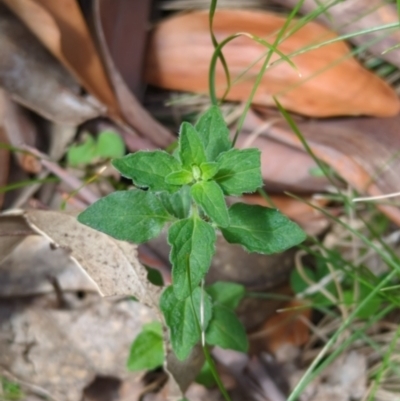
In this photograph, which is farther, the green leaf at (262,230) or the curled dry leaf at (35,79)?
the curled dry leaf at (35,79)

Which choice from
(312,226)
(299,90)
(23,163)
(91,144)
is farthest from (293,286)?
(23,163)

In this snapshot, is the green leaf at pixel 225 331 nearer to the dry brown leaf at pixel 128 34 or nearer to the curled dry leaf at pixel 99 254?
the curled dry leaf at pixel 99 254

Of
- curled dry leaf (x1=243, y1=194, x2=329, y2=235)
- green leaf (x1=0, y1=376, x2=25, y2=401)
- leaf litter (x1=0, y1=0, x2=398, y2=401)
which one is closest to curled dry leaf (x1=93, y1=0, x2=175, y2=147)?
leaf litter (x1=0, y1=0, x2=398, y2=401)

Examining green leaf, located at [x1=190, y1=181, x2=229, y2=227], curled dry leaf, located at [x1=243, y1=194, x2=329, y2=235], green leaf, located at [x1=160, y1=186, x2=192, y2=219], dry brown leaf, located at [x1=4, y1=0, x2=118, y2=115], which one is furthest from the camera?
curled dry leaf, located at [x1=243, y1=194, x2=329, y2=235]

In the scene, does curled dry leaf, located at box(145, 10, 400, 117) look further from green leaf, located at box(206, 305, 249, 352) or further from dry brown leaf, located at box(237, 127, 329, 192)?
green leaf, located at box(206, 305, 249, 352)

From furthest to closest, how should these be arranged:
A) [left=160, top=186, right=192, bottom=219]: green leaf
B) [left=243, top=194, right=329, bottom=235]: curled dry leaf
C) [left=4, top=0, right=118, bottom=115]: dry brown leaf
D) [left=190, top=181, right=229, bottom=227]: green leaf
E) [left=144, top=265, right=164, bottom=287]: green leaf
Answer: [left=243, top=194, right=329, bottom=235]: curled dry leaf
[left=4, top=0, right=118, bottom=115]: dry brown leaf
[left=144, top=265, right=164, bottom=287]: green leaf
[left=160, top=186, right=192, bottom=219]: green leaf
[left=190, top=181, right=229, bottom=227]: green leaf

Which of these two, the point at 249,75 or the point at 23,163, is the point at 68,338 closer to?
the point at 23,163

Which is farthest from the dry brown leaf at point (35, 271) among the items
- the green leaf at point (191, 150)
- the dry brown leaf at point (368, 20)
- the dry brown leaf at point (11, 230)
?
the dry brown leaf at point (368, 20)
